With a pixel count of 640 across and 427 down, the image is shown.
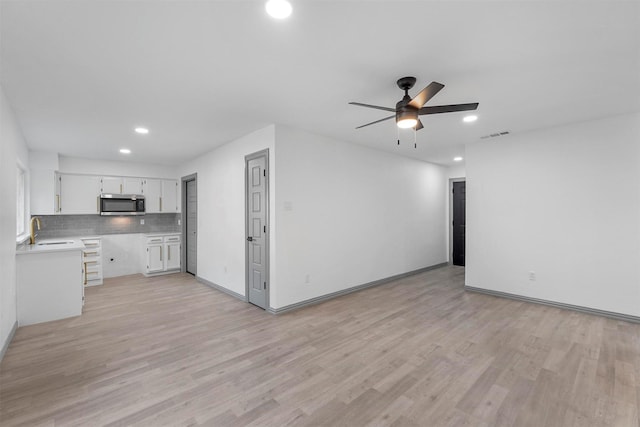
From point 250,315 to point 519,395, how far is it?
117 inches

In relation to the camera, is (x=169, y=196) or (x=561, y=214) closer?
(x=561, y=214)

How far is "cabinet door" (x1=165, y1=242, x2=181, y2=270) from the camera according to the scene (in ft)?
21.6

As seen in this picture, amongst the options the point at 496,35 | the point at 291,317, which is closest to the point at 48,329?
the point at 291,317

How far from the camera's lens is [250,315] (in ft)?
12.6

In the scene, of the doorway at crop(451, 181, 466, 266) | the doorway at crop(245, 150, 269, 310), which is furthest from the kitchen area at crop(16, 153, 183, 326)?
the doorway at crop(451, 181, 466, 266)

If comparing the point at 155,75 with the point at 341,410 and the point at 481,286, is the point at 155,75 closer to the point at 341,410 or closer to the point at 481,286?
the point at 341,410

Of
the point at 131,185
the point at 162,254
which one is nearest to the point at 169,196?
the point at 131,185

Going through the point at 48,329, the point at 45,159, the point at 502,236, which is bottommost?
the point at 48,329

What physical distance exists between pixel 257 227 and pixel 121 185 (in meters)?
4.18

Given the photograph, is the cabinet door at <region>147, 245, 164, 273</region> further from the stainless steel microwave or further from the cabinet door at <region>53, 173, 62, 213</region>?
the cabinet door at <region>53, 173, 62, 213</region>

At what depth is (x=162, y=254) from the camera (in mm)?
6477

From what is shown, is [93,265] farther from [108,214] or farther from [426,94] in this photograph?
[426,94]

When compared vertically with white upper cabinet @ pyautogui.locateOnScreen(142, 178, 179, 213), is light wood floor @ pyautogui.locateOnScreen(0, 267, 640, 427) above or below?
below

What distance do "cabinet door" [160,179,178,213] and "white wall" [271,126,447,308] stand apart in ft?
14.0
